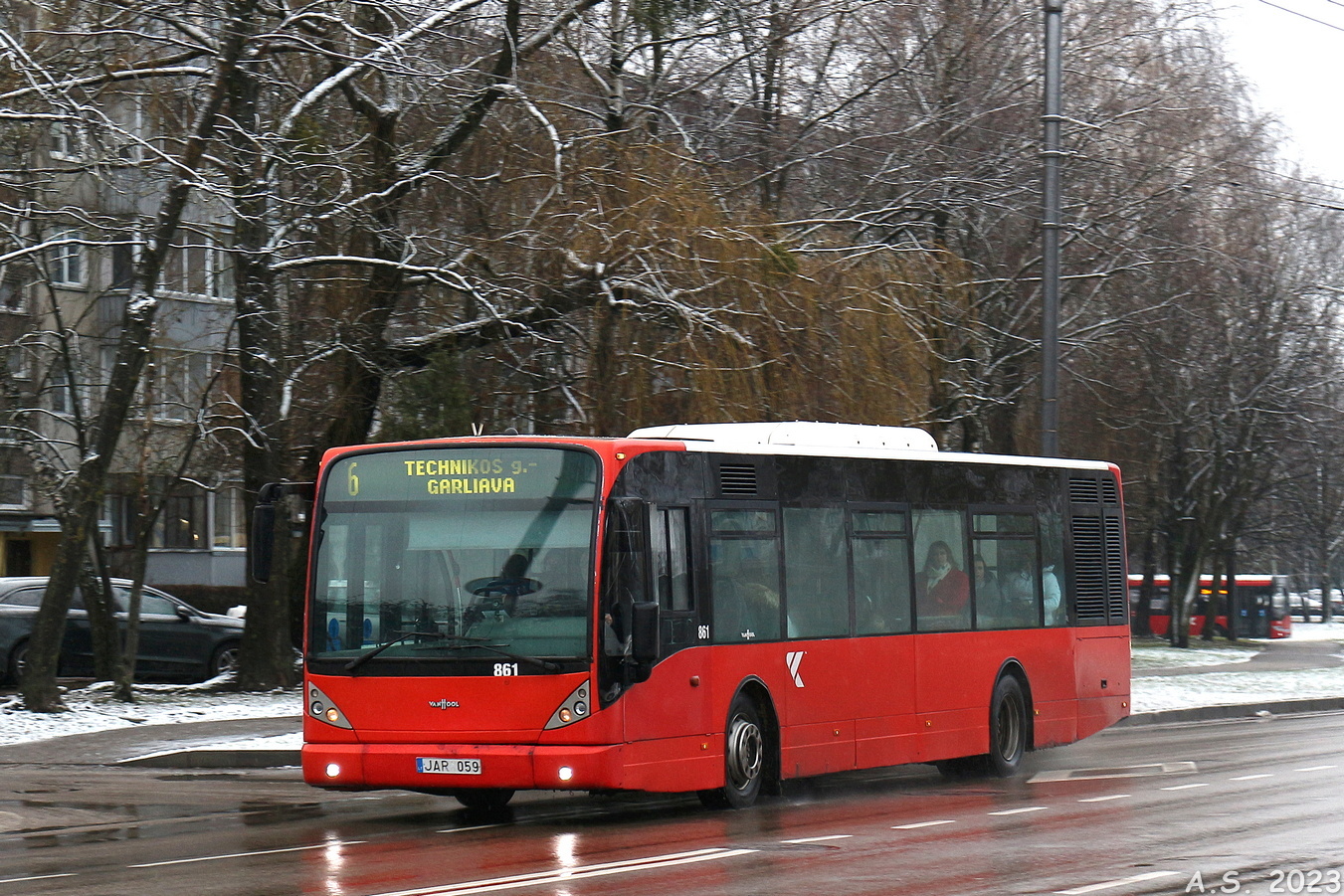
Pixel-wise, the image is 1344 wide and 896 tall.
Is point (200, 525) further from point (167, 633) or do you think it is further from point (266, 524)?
point (266, 524)

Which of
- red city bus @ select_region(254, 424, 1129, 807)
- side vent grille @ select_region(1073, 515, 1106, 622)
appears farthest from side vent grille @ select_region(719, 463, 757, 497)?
side vent grille @ select_region(1073, 515, 1106, 622)

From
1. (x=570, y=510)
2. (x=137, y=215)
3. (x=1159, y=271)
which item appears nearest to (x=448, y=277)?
(x=137, y=215)

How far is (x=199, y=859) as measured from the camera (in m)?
9.91

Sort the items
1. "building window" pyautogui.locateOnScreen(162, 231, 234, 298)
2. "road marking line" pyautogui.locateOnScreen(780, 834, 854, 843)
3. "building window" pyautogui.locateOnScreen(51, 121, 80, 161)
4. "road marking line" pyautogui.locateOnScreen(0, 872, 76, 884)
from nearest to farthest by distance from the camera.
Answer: "road marking line" pyautogui.locateOnScreen(0, 872, 76, 884) < "road marking line" pyautogui.locateOnScreen(780, 834, 854, 843) < "building window" pyautogui.locateOnScreen(51, 121, 80, 161) < "building window" pyautogui.locateOnScreen(162, 231, 234, 298)

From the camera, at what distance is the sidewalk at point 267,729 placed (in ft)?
55.9

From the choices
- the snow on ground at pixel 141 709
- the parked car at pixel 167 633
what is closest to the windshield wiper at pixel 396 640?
the snow on ground at pixel 141 709

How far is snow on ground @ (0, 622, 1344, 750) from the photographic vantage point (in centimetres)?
1945

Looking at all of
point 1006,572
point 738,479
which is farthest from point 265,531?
point 1006,572

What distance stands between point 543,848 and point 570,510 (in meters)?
2.36

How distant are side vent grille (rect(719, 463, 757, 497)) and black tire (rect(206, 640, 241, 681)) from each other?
14953 millimetres

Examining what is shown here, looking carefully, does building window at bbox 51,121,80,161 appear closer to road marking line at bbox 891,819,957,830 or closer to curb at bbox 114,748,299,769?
curb at bbox 114,748,299,769

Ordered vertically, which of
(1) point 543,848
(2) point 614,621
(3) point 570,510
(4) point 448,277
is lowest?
(1) point 543,848

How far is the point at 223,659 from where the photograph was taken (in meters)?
26.4

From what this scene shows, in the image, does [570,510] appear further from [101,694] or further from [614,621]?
[101,694]
